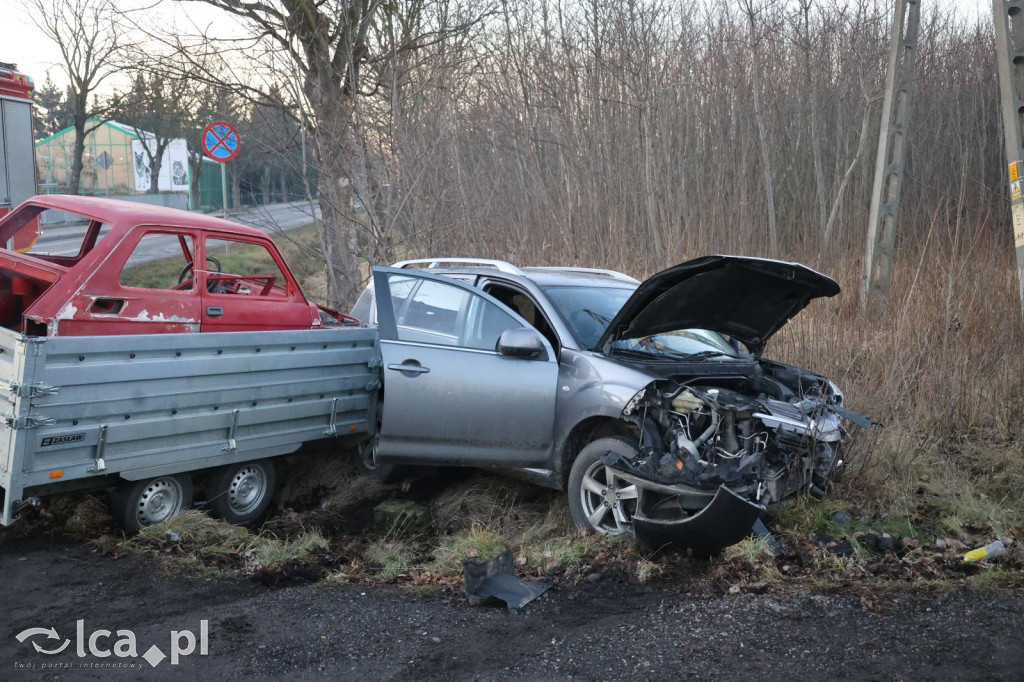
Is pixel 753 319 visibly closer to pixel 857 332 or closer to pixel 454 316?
pixel 454 316

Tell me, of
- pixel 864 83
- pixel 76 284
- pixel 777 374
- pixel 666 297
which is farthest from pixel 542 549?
pixel 864 83

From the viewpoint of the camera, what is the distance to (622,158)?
13.2 meters

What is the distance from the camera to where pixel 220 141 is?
13.7 meters

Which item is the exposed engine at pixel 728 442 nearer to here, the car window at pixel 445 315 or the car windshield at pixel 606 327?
the car windshield at pixel 606 327

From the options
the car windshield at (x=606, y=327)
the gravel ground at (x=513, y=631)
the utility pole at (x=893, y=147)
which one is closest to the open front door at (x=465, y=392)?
the car windshield at (x=606, y=327)

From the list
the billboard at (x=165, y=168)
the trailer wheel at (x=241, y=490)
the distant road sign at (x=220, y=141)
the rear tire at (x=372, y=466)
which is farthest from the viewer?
the billboard at (x=165, y=168)

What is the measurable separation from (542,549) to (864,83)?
12464mm

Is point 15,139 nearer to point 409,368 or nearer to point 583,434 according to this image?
point 409,368

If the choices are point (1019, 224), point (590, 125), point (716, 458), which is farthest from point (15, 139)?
point (1019, 224)

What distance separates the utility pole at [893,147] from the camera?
1071 cm

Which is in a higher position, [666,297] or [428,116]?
[428,116]

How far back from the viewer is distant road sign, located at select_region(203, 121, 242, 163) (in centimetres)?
1361

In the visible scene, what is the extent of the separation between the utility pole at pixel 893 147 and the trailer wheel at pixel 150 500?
8070 millimetres

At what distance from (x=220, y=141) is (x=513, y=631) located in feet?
36.9
